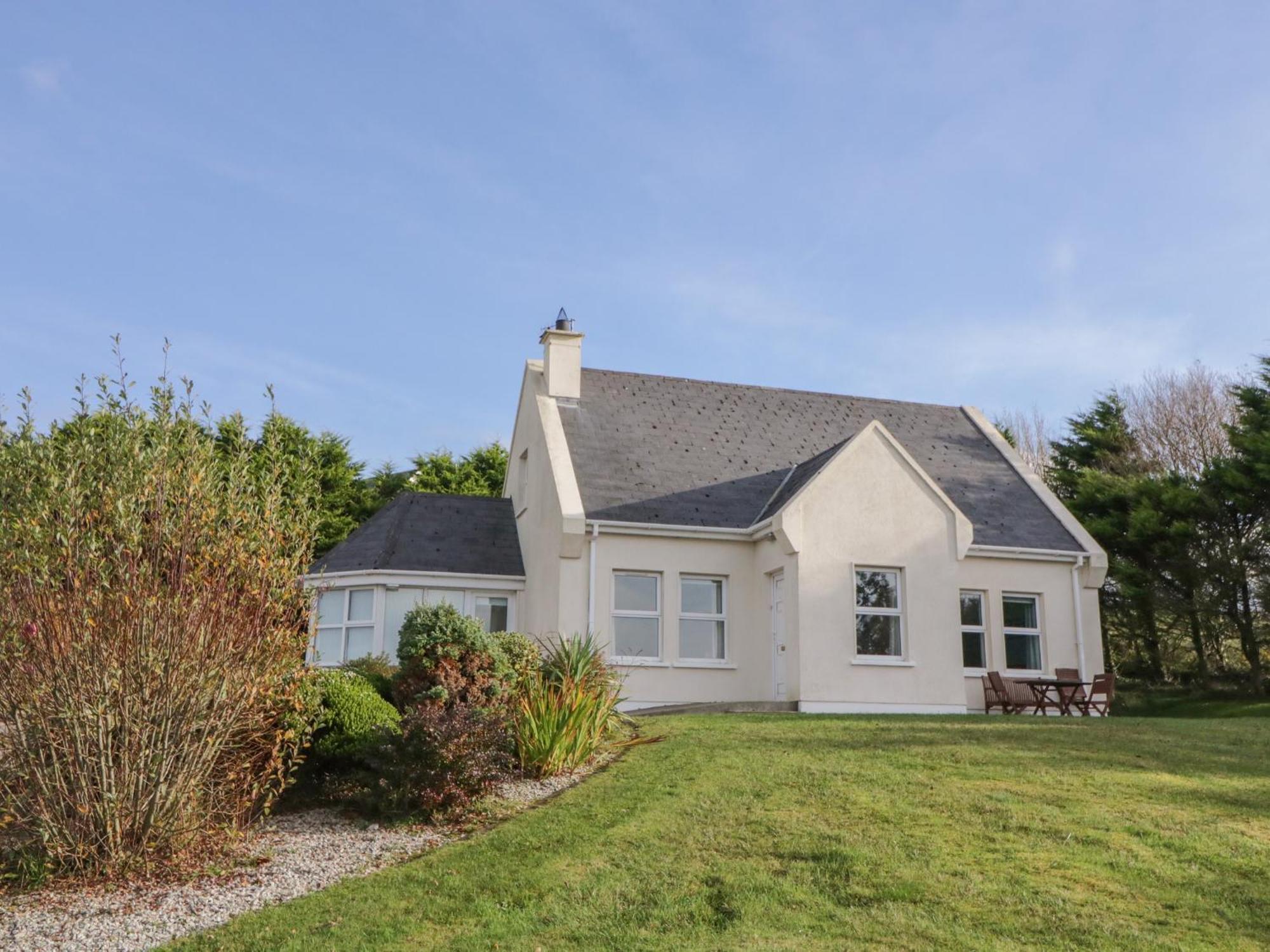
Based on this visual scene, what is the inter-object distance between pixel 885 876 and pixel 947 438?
62.8 ft

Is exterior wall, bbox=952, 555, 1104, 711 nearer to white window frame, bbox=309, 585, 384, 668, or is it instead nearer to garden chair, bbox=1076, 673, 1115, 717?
garden chair, bbox=1076, 673, 1115, 717

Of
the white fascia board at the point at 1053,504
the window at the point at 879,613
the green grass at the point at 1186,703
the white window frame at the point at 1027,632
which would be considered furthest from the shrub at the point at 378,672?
the green grass at the point at 1186,703

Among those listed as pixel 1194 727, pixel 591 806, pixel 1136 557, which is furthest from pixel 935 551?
pixel 1136 557

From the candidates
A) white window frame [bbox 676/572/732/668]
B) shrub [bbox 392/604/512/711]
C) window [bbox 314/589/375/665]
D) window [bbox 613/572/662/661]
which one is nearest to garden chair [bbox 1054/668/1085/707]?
white window frame [bbox 676/572/732/668]

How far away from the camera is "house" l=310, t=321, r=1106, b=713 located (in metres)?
19.8

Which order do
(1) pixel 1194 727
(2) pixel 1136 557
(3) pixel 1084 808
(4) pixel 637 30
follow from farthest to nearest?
(2) pixel 1136 557 → (1) pixel 1194 727 → (4) pixel 637 30 → (3) pixel 1084 808

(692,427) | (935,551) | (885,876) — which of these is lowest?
(885,876)

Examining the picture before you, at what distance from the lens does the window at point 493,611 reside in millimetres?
22375

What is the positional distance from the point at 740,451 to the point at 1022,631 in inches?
274

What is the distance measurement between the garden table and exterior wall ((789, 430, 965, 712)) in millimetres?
1583

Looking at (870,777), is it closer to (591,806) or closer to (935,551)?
(591,806)

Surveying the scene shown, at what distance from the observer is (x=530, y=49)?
1268 centimetres

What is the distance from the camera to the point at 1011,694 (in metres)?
21.1

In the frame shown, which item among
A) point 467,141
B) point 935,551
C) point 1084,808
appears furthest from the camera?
point 935,551
